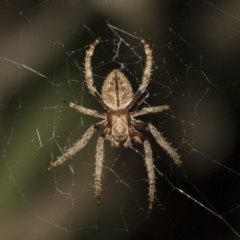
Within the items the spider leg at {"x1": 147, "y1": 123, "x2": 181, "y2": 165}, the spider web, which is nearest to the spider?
the spider leg at {"x1": 147, "y1": 123, "x2": 181, "y2": 165}

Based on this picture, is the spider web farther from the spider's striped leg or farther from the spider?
the spider's striped leg

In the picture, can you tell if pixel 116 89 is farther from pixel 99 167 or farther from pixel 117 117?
pixel 99 167

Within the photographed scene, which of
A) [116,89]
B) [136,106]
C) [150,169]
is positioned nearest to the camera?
[116,89]

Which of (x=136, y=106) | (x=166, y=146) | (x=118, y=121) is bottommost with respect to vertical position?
(x=166, y=146)

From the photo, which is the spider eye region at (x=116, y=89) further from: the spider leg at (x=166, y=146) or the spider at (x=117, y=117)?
the spider leg at (x=166, y=146)

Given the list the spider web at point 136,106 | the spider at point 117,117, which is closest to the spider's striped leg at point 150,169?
the spider at point 117,117

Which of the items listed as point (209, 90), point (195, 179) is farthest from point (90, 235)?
point (209, 90)

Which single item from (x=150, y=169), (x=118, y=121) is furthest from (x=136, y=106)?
(x=150, y=169)
